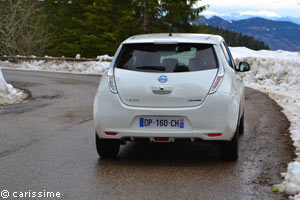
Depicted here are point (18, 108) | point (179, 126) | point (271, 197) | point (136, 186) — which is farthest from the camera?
point (18, 108)

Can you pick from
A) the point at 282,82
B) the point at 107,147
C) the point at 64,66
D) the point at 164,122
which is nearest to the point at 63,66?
the point at 64,66

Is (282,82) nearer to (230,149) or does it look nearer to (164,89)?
(230,149)

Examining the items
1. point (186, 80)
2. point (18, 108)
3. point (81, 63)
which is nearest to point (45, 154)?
point (186, 80)

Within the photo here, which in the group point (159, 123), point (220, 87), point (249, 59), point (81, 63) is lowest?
point (81, 63)

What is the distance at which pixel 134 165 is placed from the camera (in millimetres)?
5809

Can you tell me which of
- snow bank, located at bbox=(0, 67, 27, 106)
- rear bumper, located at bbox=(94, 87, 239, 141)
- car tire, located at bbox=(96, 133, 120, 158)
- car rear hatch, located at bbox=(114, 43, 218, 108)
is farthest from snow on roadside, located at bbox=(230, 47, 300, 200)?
snow bank, located at bbox=(0, 67, 27, 106)

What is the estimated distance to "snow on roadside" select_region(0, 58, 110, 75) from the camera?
2586 cm

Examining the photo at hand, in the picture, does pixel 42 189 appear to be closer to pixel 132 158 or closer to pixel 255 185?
pixel 132 158

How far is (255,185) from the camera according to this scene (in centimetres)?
486

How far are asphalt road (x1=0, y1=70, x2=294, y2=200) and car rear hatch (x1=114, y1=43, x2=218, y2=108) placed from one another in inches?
34.1

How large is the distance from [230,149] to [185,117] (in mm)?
791

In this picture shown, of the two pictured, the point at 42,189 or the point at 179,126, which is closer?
the point at 42,189

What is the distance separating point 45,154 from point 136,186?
81.1 inches

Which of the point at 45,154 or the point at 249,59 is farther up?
the point at 45,154
